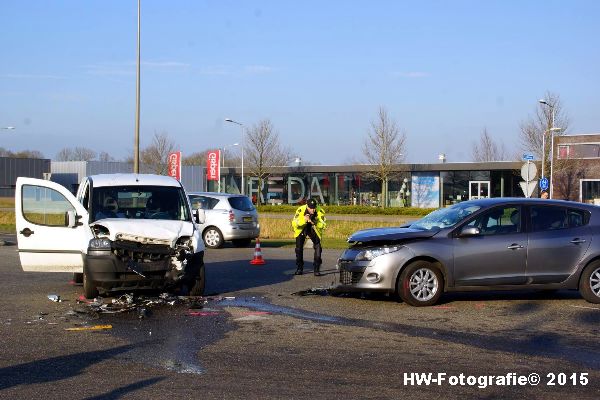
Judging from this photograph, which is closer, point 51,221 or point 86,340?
point 86,340

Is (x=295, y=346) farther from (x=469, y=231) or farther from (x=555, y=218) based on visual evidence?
(x=555, y=218)

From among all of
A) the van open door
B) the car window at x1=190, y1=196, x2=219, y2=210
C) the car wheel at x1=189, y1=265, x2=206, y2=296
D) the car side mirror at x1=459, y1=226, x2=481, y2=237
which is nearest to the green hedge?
the car window at x1=190, y1=196, x2=219, y2=210

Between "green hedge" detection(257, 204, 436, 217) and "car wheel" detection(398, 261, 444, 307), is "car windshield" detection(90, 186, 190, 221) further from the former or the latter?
"green hedge" detection(257, 204, 436, 217)

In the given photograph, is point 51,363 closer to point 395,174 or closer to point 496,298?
point 496,298

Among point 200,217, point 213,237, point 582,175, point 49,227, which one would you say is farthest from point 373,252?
point 582,175

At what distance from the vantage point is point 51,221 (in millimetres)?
12078

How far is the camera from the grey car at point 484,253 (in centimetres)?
1115

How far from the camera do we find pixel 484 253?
1124cm

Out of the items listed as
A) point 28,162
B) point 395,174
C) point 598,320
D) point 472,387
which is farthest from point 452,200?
point 472,387

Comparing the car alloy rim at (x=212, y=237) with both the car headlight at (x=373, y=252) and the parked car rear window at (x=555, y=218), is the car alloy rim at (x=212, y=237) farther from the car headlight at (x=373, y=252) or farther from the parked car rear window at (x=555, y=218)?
the parked car rear window at (x=555, y=218)

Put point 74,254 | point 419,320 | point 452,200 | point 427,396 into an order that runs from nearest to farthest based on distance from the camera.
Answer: point 427,396 < point 419,320 < point 74,254 < point 452,200

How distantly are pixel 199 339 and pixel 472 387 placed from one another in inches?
131

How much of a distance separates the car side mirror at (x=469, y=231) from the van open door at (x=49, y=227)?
574 centimetres

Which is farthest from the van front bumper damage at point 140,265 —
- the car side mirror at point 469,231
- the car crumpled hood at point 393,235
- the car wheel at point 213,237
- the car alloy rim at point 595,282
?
the car wheel at point 213,237
